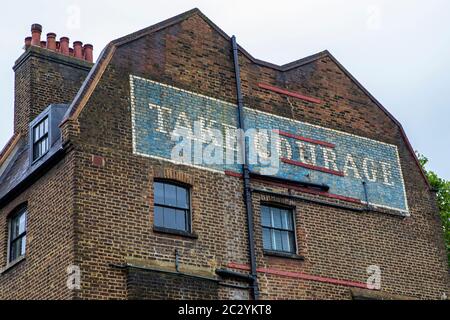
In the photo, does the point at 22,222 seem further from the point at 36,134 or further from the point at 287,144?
the point at 287,144

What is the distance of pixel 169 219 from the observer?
20.7 m

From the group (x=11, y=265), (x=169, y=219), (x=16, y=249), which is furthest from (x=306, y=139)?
(x=11, y=265)

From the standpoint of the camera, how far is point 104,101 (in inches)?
820

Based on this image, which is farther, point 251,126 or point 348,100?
point 348,100

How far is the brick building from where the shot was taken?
19.8m

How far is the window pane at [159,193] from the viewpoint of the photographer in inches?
815

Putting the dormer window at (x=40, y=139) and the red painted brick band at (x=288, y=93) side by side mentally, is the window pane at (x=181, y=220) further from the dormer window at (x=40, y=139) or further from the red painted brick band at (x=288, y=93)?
the red painted brick band at (x=288, y=93)

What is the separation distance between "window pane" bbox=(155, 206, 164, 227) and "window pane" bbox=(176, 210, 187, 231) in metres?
0.41


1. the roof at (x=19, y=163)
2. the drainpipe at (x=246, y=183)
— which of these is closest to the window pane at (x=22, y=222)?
the roof at (x=19, y=163)

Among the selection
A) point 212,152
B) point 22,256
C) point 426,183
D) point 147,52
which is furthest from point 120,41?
point 426,183

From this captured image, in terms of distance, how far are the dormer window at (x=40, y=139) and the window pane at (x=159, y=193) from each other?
3.05 meters

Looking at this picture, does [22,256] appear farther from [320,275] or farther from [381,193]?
[381,193]

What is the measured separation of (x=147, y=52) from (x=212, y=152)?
9.77ft
